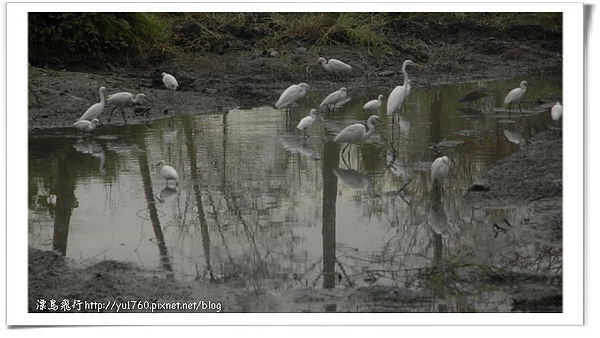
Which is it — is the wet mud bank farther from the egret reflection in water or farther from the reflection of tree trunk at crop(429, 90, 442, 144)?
the reflection of tree trunk at crop(429, 90, 442, 144)

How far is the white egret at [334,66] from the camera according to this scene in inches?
571

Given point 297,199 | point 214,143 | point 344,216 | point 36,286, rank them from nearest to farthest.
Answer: point 36,286 → point 344,216 → point 297,199 → point 214,143

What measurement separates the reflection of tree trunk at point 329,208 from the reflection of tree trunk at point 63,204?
189cm

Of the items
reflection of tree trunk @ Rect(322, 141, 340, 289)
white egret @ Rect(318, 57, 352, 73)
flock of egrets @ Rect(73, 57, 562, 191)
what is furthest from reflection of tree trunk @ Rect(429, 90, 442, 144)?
white egret @ Rect(318, 57, 352, 73)

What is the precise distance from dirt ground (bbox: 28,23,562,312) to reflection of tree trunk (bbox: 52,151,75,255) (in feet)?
1.32

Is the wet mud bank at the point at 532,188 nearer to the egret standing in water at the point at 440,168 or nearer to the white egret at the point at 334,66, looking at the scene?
the egret standing in water at the point at 440,168

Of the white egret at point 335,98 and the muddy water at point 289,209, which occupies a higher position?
the white egret at point 335,98

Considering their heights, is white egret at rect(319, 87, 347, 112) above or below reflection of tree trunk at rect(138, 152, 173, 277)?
above

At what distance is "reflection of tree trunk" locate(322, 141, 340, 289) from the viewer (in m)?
5.88

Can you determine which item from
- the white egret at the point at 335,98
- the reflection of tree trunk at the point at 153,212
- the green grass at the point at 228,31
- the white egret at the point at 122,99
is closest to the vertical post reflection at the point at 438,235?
the reflection of tree trunk at the point at 153,212

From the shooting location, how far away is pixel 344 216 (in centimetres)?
711

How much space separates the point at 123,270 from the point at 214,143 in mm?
4361
